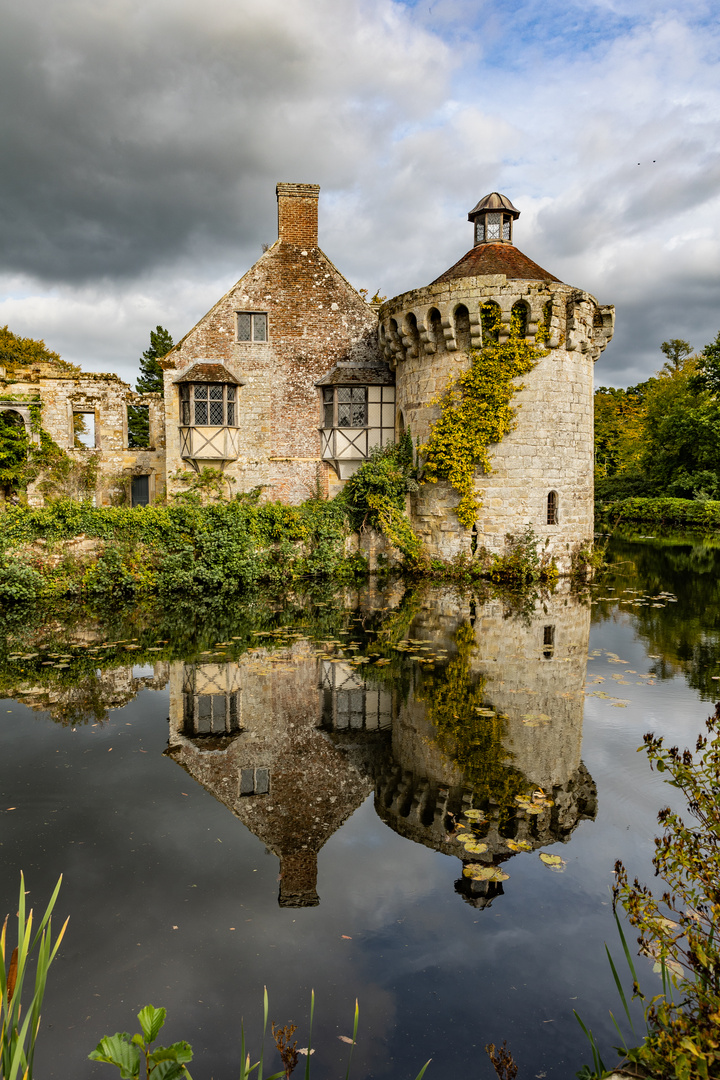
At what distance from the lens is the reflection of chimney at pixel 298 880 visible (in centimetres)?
394

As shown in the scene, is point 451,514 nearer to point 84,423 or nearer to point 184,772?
point 184,772

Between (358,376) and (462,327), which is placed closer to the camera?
(462,327)

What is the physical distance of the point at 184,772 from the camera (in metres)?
5.70

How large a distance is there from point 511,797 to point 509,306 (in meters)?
12.0

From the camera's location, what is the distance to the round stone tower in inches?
572

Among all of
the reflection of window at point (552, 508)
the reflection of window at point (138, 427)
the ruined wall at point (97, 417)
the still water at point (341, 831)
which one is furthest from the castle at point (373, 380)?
the reflection of window at point (138, 427)

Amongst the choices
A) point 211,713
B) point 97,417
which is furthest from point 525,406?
point 97,417

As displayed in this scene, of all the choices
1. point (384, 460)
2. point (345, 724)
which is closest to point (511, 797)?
point (345, 724)

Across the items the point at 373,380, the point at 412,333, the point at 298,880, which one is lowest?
the point at 298,880

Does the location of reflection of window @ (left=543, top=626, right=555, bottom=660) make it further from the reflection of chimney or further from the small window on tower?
the small window on tower

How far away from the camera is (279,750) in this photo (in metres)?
6.08

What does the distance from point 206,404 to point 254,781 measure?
14836 millimetres

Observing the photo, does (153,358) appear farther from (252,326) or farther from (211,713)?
(211,713)

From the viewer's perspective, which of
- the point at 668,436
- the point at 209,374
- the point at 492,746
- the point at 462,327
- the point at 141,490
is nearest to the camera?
the point at 492,746
